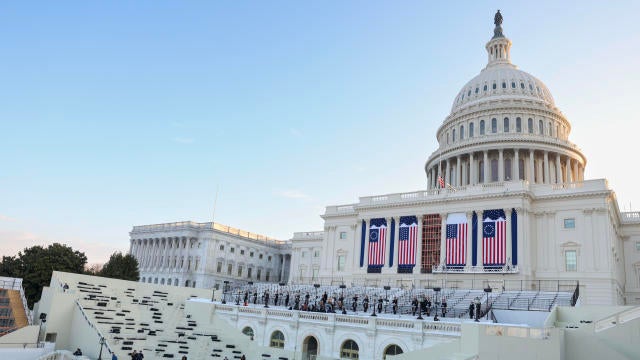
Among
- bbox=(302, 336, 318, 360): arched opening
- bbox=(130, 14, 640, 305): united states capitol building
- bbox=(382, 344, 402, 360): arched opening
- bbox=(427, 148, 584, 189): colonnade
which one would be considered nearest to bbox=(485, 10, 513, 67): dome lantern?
bbox=(130, 14, 640, 305): united states capitol building

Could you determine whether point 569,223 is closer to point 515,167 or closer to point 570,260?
point 570,260

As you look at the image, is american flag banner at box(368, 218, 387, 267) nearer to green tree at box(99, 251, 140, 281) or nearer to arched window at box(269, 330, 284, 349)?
arched window at box(269, 330, 284, 349)

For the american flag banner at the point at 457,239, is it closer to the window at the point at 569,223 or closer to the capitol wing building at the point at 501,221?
the capitol wing building at the point at 501,221

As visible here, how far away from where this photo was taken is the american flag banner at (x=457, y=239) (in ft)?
189

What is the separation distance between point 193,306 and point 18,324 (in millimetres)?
13883

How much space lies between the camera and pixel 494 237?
56219 millimetres

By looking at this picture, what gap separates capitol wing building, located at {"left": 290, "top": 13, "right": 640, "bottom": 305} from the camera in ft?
177

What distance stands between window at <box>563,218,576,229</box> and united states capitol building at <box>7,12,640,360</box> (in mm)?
110

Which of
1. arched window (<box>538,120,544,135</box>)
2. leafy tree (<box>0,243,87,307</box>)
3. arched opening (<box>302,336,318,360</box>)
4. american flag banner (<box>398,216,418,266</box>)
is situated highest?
arched window (<box>538,120,544,135</box>)

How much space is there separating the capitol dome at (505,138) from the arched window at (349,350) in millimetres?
39845

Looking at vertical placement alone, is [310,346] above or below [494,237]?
below

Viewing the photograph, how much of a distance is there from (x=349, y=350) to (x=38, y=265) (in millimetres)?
43216

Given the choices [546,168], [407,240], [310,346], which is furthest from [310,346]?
[546,168]

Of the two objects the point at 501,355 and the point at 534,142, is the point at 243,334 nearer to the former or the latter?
the point at 501,355
